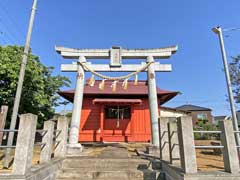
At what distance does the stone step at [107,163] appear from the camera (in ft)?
15.8

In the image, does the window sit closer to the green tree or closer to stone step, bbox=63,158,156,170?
the green tree

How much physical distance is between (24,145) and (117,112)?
29.4 feet

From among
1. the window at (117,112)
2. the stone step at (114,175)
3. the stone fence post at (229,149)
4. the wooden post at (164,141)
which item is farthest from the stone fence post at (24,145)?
the window at (117,112)

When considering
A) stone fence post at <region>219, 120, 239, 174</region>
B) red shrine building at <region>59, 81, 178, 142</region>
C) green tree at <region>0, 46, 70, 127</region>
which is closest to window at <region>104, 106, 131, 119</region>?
red shrine building at <region>59, 81, 178, 142</region>

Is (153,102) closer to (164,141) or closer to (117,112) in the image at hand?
(164,141)

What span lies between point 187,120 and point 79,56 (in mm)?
5928

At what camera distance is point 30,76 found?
10023 millimetres

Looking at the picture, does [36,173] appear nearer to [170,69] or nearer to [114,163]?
[114,163]

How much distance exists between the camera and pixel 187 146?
11.1 ft

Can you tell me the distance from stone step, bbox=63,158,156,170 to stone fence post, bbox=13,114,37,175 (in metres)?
2.02

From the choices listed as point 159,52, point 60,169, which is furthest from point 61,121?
point 159,52

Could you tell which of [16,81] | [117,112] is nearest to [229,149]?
[117,112]

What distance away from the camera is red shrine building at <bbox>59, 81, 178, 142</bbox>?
11.4 metres

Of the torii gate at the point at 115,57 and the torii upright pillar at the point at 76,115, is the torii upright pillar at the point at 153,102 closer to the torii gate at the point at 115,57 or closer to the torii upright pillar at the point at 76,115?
the torii gate at the point at 115,57
